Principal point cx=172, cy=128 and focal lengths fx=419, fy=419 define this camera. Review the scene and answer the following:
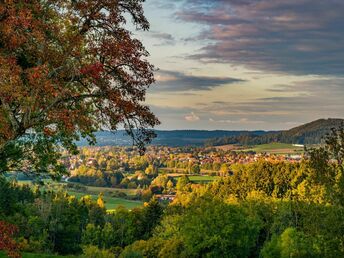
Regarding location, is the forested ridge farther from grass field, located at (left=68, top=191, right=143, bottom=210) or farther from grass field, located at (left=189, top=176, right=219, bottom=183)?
grass field, located at (left=189, top=176, right=219, bottom=183)

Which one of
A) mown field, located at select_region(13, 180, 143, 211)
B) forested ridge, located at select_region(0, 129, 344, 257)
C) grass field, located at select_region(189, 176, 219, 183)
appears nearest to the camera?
forested ridge, located at select_region(0, 129, 344, 257)

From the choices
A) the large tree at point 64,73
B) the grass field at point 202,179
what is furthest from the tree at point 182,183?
the large tree at point 64,73

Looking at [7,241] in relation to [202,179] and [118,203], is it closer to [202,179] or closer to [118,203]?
[118,203]

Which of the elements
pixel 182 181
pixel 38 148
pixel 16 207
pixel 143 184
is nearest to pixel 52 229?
pixel 16 207

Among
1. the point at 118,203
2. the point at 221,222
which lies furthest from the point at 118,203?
the point at 221,222

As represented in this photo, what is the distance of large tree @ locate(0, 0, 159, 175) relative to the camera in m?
11.4

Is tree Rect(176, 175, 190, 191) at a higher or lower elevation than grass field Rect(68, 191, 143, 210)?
higher

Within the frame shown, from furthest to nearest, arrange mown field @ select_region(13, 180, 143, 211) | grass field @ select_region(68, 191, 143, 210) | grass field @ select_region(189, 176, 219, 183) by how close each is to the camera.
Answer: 1. grass field @ select_region(189, 176, 219, 183)
2. mown field @ select_region(13, 180, 143, 211)
3. grass field @ select_region(68, 191, 143, 210)

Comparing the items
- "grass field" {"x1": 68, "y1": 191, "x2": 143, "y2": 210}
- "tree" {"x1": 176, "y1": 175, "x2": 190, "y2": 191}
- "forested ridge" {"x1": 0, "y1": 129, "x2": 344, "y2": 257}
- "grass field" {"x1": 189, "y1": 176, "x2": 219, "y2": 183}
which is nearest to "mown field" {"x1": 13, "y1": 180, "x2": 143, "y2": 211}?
"grass field" {"x1": 68, "y1": 191, "x2": 143, "y2": 210}

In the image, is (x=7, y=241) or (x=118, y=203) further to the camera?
(x=118, y=203)

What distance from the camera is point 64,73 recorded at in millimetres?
12344

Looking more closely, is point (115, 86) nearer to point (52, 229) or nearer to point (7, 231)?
point (7, 231)

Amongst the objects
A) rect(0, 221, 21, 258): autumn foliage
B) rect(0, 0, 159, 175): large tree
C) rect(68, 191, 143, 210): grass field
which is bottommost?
rect(68, 191, 143, 210): grass field

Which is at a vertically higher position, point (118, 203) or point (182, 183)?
point (182, 183)
